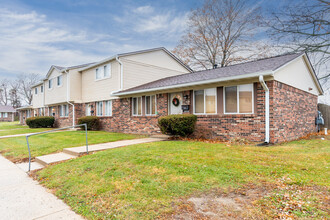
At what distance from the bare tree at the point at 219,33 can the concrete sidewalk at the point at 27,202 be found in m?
20.6

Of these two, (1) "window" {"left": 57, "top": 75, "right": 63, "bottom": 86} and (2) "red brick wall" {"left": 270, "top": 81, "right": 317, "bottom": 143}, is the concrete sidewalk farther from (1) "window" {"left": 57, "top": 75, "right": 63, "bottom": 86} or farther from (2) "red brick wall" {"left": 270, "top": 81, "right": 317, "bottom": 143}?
(1) "window" {"left": 57, "top": 75, "right": 63, "bottom": 86}

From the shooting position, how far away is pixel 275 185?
335cm

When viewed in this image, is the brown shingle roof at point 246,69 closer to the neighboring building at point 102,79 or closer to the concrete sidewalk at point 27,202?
the neighboring building at point 102,79

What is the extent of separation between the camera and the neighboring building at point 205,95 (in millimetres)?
7637

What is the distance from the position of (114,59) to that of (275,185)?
498 inches

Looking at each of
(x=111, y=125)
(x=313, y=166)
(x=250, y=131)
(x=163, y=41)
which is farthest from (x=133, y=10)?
(x=313, y=166)

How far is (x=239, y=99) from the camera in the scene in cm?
807

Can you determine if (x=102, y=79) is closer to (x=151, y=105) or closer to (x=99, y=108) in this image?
(x=99, y=108)

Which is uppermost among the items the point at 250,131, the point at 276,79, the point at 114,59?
the point at 114,59

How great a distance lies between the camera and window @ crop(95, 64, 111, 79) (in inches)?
568

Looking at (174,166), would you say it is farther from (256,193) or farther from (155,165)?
(256,193)

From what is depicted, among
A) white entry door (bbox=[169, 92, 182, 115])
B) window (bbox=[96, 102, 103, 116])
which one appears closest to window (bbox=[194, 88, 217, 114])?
white entry door (bbox=[169, 92, 182, 115])

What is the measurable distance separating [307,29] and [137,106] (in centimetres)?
1210

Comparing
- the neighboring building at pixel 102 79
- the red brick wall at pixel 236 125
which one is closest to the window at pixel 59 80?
the neighboring building at pixel 102 79
